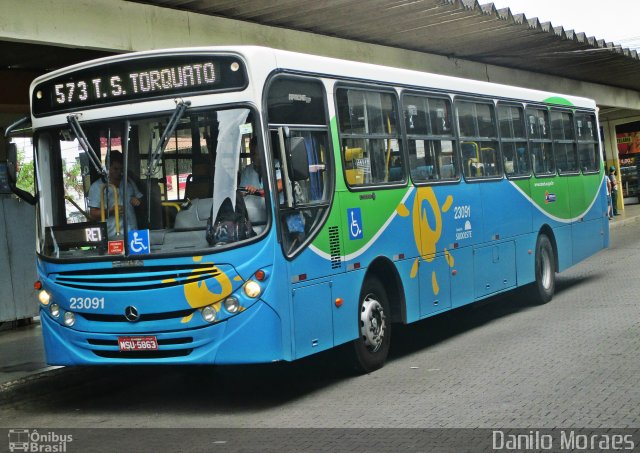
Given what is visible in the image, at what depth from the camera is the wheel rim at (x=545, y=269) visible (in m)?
15.1

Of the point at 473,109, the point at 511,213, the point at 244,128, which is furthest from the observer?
the point at 511,213

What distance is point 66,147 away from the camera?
30.0ft

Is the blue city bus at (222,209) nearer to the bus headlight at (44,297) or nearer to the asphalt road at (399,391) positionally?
the bus headlight at (44,297)

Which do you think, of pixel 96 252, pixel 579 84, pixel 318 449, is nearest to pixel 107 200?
Answer: pixel 96 252

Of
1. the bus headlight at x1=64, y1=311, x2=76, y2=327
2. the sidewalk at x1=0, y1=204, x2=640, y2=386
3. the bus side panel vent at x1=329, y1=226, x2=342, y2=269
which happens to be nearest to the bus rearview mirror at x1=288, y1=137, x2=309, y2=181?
the bus side panel vent at x1=329, y1=226, x2=342, y2=269

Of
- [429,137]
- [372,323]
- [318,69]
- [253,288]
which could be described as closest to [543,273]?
[429,137]

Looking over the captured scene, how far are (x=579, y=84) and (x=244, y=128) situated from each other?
2597 cm

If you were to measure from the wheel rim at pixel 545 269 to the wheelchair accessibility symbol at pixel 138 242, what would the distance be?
809 cm

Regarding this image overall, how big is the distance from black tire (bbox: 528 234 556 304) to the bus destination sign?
7.69m

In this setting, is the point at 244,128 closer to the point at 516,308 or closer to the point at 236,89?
the point at 236,89

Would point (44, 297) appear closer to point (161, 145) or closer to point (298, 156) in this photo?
point (161, 145)

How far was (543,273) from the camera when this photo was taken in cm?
1518

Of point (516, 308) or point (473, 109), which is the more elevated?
point (473, 109)

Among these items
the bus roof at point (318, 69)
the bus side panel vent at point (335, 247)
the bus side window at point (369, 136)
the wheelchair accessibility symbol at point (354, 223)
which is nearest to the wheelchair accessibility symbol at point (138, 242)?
the bus roof at point (318, 69)
